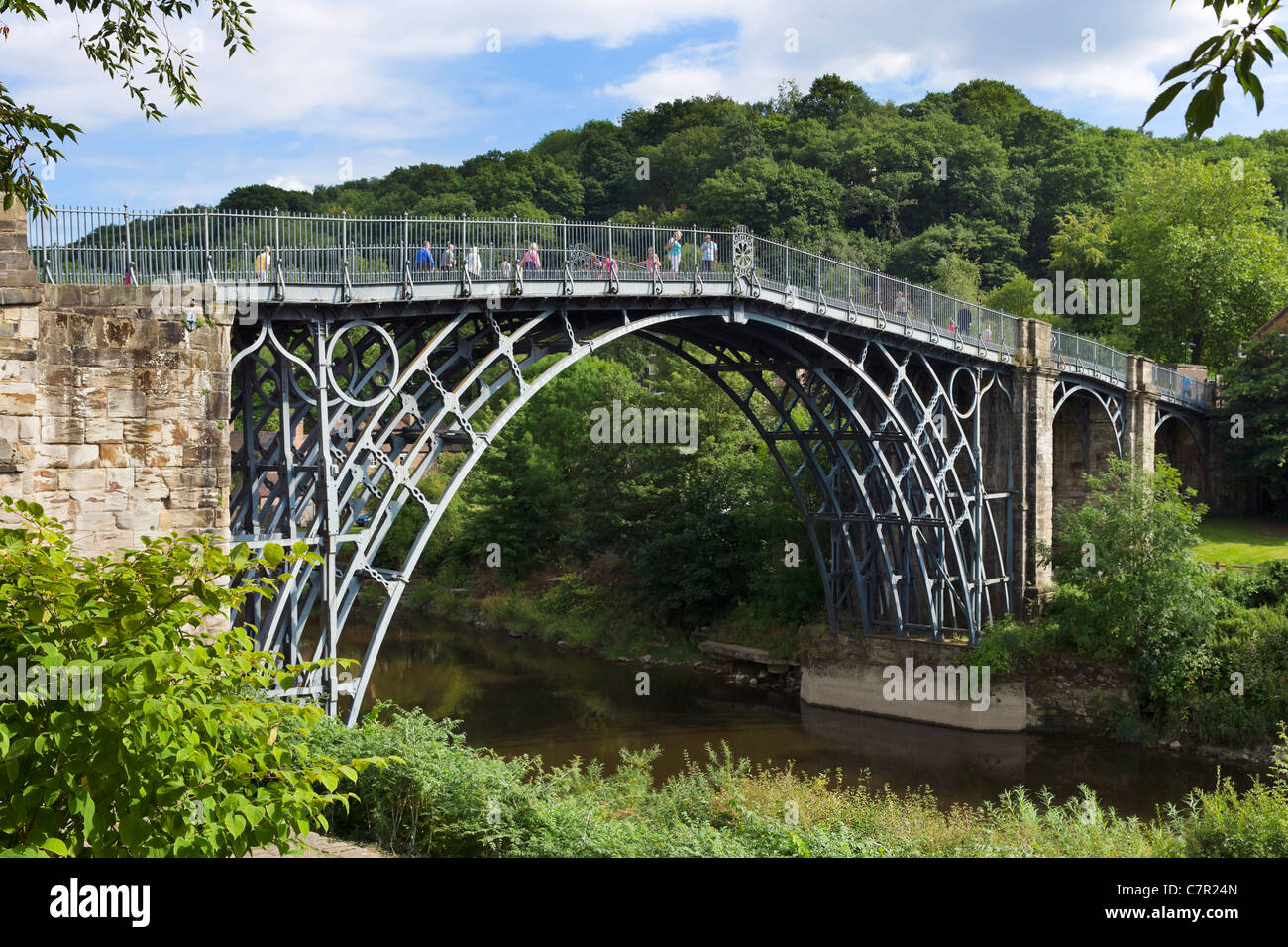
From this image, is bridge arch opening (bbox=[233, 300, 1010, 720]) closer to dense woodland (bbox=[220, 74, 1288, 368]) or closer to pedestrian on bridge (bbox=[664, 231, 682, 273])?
pedestrian on bridge (bbox=[664, 231, 682, 273])

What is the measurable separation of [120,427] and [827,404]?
62.0 ft

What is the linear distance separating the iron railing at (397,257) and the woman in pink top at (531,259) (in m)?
0.02

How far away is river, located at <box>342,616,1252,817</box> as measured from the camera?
24.6 metres

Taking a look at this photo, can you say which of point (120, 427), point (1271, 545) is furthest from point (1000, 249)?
point (120, 427)

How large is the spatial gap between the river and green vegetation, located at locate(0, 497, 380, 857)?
63.9 ft

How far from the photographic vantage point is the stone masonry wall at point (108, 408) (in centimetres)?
1131

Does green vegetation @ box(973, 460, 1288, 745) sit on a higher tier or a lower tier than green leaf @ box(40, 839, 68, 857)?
lower

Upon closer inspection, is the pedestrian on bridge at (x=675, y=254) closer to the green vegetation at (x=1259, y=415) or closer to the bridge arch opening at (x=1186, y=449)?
the green vegetation at (x=1259, y=415)

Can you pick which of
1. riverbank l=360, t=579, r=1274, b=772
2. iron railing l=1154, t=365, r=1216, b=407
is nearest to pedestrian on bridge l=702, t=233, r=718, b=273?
riverbank l=360, t=579, r=1274, b=772

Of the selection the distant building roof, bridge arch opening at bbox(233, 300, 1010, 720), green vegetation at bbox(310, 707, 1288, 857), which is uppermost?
the distant building roof

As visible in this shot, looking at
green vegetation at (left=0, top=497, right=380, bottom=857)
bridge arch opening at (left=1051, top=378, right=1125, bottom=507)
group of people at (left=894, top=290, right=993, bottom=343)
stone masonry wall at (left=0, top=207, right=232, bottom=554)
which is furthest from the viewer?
bridge arch opening at (left=1051, top=378, right=1125, bottom=507)

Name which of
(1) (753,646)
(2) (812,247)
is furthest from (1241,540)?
(2) (812,247)

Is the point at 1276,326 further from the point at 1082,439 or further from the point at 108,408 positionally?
the point at 108,408
